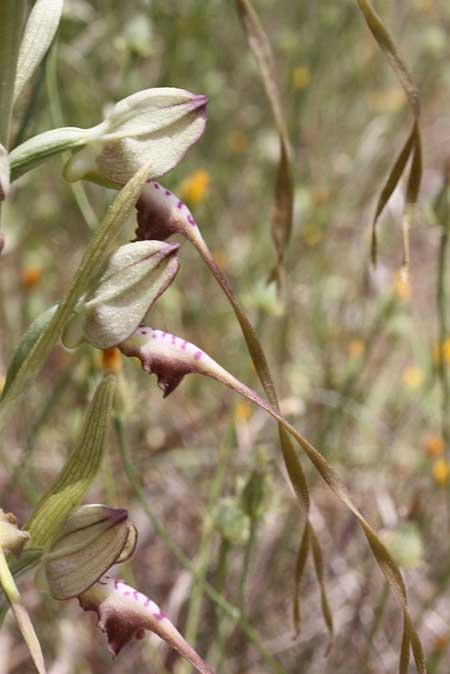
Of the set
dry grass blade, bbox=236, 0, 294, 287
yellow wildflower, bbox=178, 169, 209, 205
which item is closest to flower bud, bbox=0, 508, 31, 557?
dry grass blade, bbox=236, 0, 294, 287

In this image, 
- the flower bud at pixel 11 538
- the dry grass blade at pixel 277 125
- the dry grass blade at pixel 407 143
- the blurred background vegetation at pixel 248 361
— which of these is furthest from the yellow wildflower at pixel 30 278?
the flower bud at pixel 11 538

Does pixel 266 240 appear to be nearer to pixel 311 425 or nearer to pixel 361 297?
pixel 361 297

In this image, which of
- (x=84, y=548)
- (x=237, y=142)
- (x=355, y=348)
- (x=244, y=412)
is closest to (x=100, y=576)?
(x=84, y=548)

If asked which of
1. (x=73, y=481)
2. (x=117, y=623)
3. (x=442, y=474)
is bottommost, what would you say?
(x=442, y=474)

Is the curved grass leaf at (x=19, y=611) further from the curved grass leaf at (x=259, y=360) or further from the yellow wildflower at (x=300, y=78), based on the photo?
the yellow wildflower at (x=300, y=78)

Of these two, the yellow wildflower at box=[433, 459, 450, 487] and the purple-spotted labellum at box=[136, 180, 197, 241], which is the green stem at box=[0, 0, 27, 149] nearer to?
the purple-spotted labellum at box=[136, 180, 197, 241]

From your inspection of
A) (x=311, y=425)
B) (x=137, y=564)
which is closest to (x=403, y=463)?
(x=311, y=425)

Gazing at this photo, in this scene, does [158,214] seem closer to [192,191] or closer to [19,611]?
[19,611]
